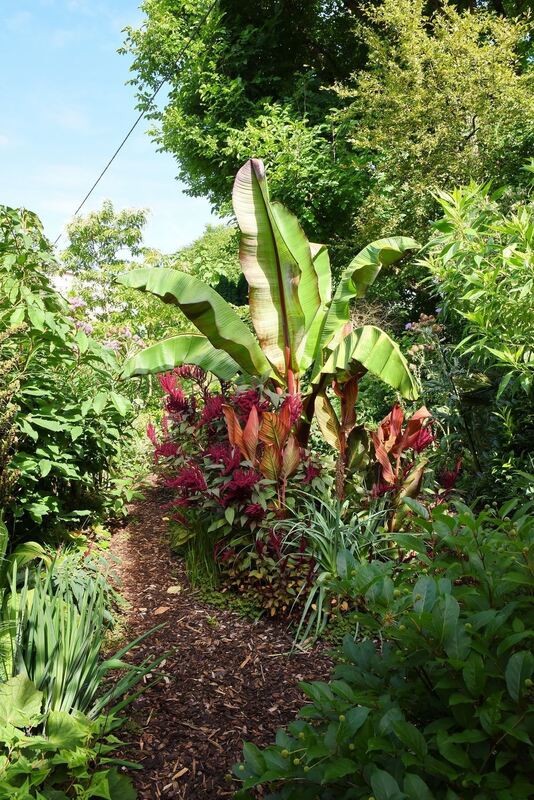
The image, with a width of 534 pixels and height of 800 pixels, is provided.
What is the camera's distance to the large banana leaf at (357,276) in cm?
472

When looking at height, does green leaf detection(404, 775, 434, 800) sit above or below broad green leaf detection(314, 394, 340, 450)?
below

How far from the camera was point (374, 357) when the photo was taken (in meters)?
4.53

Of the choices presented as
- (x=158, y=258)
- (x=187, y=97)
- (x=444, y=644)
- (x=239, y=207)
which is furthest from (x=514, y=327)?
(x=187, y=97)

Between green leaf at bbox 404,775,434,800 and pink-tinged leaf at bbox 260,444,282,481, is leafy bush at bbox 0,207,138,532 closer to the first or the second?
pink-tinged leaf at bbox 260,444,282,481

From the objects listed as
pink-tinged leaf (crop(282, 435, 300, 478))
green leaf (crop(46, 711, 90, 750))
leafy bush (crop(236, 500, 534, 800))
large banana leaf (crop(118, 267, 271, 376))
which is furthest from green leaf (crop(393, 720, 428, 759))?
large banana leaf (crop(118, 267, 271, 376))

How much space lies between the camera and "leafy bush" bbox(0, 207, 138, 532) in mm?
3311

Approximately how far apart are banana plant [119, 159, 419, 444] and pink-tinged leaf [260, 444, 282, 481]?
0.87 meters

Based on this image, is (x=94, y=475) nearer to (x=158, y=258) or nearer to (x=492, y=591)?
(x=492, y=591)

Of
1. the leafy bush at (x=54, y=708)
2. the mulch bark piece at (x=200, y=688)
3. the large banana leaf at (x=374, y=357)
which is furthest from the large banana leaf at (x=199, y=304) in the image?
the leafy bush at (x=54, y=708)

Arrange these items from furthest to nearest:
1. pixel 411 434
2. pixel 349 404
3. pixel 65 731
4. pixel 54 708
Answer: pixel 349 404 → pixel 411 434 → pixel 54 708 → pixel 65 731

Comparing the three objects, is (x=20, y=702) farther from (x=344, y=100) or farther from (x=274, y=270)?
(x=344, y=100)

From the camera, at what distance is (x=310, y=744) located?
4.01ft

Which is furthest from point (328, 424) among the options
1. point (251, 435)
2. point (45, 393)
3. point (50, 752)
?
point (50, 752)

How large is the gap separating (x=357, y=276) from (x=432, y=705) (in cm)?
390
